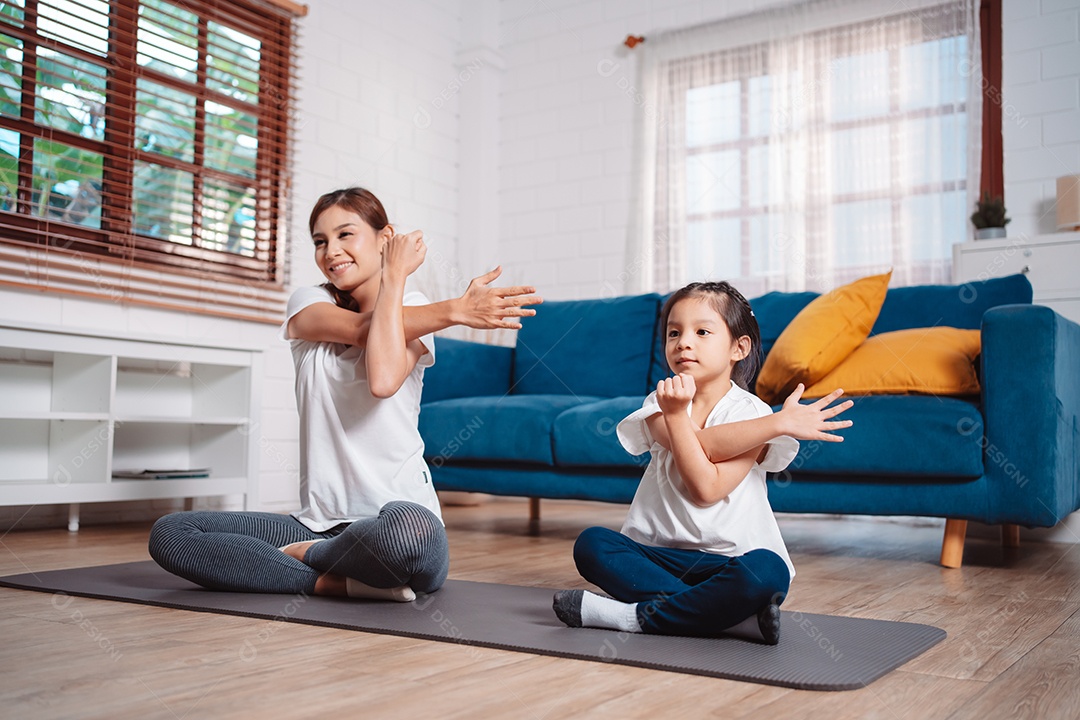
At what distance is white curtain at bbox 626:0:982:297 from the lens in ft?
13.4

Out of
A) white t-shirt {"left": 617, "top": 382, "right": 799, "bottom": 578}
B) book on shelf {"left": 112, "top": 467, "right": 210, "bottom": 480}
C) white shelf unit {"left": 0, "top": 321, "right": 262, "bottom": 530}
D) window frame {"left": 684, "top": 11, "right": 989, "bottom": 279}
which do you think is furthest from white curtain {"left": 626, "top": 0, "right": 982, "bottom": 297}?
white t-shirt {"left": 617, "top": 382, "right": 799, "bottom": 578}

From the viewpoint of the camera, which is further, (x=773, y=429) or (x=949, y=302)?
(x=949, y=302)

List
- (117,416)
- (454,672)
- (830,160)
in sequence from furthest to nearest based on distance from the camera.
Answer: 1. (830,160)
2. (117,416)
3. (454,672)

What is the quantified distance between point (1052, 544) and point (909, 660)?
78.4 inches

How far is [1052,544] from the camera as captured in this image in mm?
2998

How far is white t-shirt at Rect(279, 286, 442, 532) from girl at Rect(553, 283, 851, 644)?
0.41 m

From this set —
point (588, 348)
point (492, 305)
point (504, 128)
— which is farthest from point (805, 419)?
point (504, 128)

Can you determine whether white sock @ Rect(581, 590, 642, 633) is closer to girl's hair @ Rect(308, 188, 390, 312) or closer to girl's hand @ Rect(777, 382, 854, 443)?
girl's hand @ Rect(777, 382, 854, 443)

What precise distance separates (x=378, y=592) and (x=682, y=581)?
571mm

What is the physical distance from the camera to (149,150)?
11.9 ft

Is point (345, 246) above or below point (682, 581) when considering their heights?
above

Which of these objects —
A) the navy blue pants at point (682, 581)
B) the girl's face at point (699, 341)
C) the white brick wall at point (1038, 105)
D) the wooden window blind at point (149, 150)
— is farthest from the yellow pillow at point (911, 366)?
the wooden window blind at point (149, 150)

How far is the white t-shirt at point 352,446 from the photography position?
181cm

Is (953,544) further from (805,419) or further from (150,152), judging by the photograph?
(150,152)
